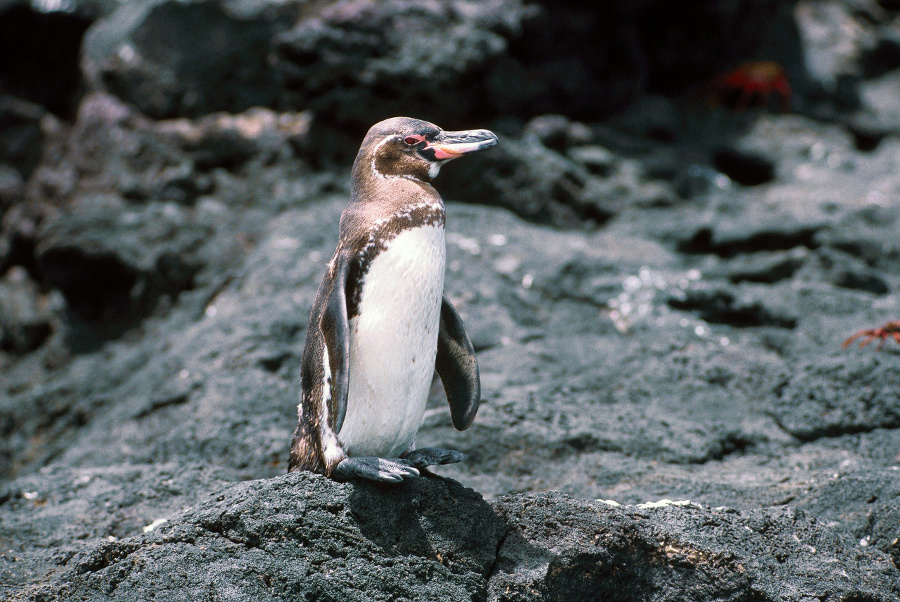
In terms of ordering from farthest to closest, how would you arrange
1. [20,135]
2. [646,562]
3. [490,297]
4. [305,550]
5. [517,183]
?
[20,135] < [517,183] < [490,297] < [646,562] < [305,550]

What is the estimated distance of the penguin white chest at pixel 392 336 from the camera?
3.21 meters

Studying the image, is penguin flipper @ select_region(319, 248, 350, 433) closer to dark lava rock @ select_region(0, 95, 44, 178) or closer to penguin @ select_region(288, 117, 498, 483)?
penguin @ select_region(288, 117, 498, 483)

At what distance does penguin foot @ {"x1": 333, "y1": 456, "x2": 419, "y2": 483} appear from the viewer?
117 inches

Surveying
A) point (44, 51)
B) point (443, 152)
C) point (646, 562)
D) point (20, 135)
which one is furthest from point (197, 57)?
point (646, 562)

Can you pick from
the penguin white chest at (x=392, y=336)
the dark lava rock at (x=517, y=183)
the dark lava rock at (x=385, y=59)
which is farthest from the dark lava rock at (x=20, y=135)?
the penguin white chest at (x=392, y=336)

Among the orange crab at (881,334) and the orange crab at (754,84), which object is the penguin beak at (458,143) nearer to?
the orange crab at (881,334)

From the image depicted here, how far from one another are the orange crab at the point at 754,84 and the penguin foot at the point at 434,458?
763 cm

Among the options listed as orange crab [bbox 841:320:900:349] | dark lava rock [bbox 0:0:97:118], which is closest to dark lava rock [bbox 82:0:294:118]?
dark lava rock [bbox 0:0:97:118]

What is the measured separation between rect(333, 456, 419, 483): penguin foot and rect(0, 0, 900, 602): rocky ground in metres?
0.07

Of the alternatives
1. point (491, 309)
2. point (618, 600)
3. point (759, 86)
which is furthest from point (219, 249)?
point (759, 86)

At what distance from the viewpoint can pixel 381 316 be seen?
3223 mm

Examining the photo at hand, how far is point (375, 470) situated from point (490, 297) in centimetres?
304

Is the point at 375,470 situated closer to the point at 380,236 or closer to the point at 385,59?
the point at 380,236

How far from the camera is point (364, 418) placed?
330 centimetres
